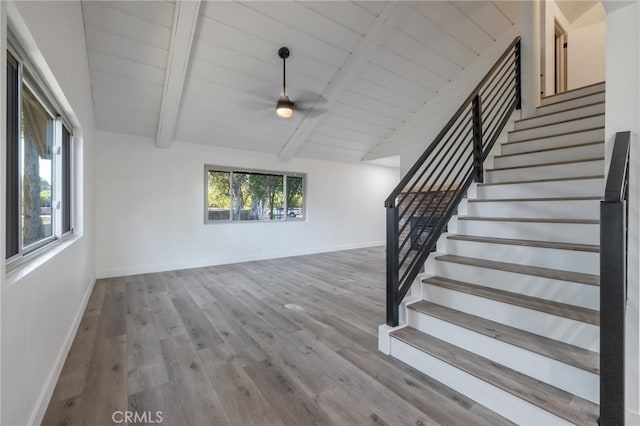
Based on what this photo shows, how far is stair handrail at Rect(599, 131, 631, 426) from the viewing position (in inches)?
40.2

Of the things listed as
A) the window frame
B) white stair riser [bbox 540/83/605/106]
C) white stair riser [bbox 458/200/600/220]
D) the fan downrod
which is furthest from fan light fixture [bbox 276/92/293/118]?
white stair riser [bbox 540/83/605/106]

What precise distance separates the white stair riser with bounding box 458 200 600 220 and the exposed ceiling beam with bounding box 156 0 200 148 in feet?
10.8

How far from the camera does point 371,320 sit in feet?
8.77

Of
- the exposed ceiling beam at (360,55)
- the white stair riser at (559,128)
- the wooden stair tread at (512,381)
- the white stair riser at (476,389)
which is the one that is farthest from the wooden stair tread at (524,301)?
the exposed ceiling beam at (360,55)

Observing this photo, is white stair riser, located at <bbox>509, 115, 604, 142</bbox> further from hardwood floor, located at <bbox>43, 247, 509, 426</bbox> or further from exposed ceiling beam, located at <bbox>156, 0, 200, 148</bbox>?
exposed ceiling beam, located at <bbox>156, 0, 200, 148</bbox>

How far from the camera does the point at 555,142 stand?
9.43ft

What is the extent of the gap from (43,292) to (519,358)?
274 centimetres

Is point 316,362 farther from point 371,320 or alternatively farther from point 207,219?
point 207,219

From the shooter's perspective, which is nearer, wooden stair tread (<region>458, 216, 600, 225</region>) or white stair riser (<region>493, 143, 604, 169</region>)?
wooden stair tread (<region>458, 216, 600, 225</region>)

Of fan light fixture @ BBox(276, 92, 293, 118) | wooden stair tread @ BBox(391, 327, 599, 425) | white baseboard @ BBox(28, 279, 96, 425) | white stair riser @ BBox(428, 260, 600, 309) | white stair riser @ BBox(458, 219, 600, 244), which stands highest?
fan light fixture @ BBox(276, 92, 293, 118)

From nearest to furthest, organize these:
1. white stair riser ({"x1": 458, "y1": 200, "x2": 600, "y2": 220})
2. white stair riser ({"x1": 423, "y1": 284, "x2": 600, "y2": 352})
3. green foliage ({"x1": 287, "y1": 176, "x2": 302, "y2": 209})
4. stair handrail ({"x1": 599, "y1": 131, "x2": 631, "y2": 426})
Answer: stair handrail ({"x1": 599, "y1": 131, "x2": 631, "y2": 426}) < white stair riser ({"x1": 423, "y1": 284, "x2": 600, "y2": 352}) < white stair riser ({"x1": 458, "y1": 200, "x2": 600, "y2": 220}) < green foliage ({"x1": 287, "y1": 176, "x2": 302, "y2": 209})

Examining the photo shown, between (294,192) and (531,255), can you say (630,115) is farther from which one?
(294,192)

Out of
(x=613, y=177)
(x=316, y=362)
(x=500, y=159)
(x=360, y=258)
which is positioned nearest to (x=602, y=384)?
(x=613, y=177)

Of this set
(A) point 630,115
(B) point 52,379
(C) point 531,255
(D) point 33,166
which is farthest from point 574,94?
(B) point 52,379
